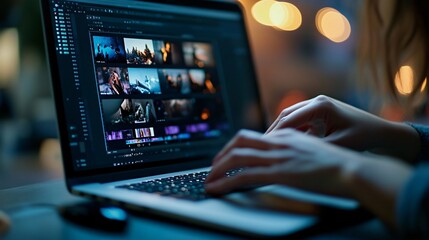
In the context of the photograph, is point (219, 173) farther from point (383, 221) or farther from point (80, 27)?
point (80, 27)

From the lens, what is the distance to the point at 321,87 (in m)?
2.70

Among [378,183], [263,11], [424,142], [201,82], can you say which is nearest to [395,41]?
[424,142]

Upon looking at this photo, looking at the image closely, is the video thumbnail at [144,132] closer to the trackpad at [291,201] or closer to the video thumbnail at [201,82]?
the video thumbnail at [201,82]

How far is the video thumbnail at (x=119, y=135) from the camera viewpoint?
787mm

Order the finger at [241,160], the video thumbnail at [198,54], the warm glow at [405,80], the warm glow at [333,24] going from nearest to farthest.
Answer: the finger at [241,160]
the video thumbnail at [198,54]
the warm glow at [405,80]
the warm glow at [333,24]

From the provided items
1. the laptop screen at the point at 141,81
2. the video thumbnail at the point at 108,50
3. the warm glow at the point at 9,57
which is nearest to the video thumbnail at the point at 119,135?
the laptop screen at the point at 141,81

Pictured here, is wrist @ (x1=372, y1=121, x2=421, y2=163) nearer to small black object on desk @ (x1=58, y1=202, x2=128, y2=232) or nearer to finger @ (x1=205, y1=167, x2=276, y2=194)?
finger @ (x1=205, y1=167, x2=276, y2=194)

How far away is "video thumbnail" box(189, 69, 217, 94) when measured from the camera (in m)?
0.96

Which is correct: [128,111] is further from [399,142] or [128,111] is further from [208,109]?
[399,142]

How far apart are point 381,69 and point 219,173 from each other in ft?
2.04

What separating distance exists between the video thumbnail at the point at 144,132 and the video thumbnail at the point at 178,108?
5 cm

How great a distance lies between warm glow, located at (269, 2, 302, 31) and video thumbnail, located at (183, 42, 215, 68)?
117 cm

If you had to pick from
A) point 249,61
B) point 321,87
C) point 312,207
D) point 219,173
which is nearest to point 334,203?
point 312,207

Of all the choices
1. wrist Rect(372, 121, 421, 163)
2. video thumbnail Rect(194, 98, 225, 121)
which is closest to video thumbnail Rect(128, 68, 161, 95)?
video thumbnail Rect(194, 98, 225, 121)
